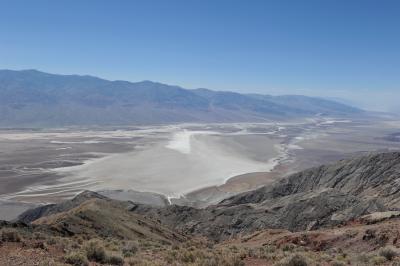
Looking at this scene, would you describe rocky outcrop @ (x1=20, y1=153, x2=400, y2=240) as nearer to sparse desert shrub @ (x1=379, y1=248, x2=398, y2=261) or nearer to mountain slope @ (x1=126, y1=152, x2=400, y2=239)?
mountain slope @ (x1=126, y1=152, x2=400, y2=239)

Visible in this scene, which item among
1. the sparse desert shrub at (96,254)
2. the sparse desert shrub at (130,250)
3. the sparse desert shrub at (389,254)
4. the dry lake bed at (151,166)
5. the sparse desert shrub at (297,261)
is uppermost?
the sparse desert shrub at (297,261)

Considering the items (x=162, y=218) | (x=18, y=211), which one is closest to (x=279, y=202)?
(x=162, y=218)

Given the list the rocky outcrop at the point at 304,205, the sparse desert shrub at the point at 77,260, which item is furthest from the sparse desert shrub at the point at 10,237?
the rocky outcrop at the point at 304,205

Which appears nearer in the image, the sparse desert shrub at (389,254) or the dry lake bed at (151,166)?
the sparse desert shrub at (389,254)

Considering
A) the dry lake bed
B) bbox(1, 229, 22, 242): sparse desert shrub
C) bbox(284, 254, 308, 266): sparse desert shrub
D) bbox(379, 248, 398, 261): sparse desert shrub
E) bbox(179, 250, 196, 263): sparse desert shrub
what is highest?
bbox(284, 254, 308, 266): sparse desert shrub

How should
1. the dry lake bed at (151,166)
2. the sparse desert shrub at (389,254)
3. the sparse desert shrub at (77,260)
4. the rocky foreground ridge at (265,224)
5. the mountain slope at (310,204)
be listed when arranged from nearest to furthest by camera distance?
the sparse desert shrub at (77,260) < the sparse desert shrub at (389,254) < the rocky foreground ridge at (265,224) < the mountain slope at (310,204) < the dry lake bed at (151,166)

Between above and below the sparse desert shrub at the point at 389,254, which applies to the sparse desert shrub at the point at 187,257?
below

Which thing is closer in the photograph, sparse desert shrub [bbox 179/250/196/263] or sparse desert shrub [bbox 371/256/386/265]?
sparse desert shrub [bbox 371/256/386/265]

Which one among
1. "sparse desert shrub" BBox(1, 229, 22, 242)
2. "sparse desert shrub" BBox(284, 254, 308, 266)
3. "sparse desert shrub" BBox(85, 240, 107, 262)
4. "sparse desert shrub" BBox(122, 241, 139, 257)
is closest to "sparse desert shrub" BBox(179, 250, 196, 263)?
"sparse desert shrub" BBox(122, 241, 139, 257)

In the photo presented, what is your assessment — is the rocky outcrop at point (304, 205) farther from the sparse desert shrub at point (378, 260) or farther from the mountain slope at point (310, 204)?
the sparse desert shrub at point (378, 260)

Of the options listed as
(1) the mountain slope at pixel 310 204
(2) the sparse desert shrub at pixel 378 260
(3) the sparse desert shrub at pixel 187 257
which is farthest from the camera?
(1) the mountain slope at pixel 310 204
